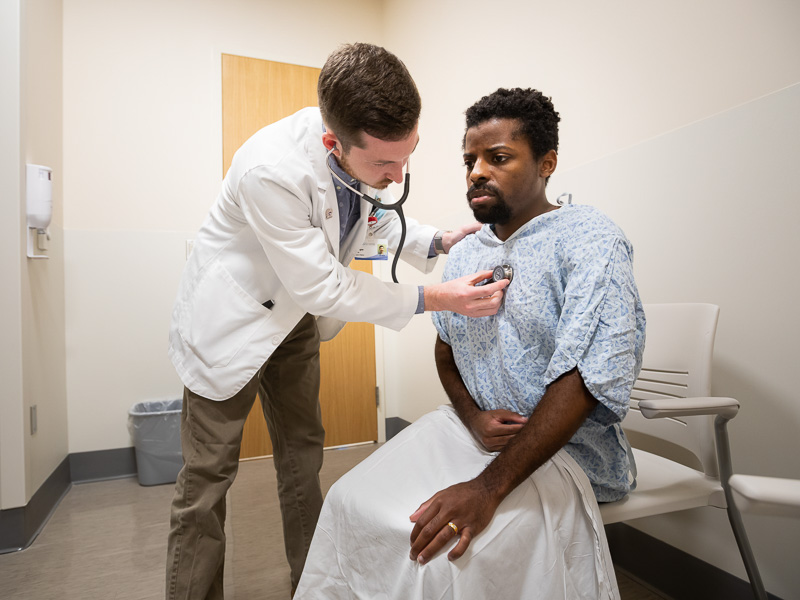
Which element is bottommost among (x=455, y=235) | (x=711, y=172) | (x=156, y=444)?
(x=156, y=444)

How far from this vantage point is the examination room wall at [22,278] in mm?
1820

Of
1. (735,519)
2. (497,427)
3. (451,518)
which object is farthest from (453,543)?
(735,519)

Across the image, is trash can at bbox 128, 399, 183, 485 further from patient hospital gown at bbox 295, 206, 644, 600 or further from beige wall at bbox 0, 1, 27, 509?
patient hospital gown at bbox 295, 206, 644, 600

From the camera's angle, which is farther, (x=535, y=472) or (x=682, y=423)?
(x=682, y=423)

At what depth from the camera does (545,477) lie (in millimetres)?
891

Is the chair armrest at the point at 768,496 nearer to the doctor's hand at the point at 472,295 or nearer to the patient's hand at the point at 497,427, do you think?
the patient's hand at the point at 497,427

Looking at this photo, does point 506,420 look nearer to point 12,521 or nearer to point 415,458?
point 415,458

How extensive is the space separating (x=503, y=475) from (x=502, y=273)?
16.9 inches

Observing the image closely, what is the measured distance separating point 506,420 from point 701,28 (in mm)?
1117

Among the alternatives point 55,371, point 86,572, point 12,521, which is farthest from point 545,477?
point 55,371

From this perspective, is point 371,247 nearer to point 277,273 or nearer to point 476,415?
point 277,273

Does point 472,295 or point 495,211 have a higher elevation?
point 495,211

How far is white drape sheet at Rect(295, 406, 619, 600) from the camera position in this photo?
791mm

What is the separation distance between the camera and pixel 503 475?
861 mm
